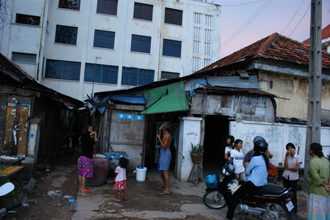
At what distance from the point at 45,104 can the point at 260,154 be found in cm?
834

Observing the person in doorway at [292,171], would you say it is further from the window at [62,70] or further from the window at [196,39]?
the window at [196,39]

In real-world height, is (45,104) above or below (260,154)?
above

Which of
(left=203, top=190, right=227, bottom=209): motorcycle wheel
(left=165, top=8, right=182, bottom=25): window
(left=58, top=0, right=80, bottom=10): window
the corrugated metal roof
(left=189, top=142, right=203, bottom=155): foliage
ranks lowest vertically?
(left=203, top=190, right=227, bottom=209): motorcycle wheel

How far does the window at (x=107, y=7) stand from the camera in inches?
794

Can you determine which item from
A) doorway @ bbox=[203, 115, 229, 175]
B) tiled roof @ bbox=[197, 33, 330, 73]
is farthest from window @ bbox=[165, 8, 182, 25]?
doorway @ bbox=[203, 115, 229, 175]

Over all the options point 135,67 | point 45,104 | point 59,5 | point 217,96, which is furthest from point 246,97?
point 59,5

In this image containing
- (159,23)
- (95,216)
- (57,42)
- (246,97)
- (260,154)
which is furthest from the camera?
(159,23)

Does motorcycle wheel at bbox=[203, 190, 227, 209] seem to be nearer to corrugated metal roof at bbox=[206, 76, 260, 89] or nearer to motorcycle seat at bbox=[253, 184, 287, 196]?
motorcycle seat at bbox=[253, 184, 287, 196]

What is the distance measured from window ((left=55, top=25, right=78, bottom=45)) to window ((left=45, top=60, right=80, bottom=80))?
1.94m

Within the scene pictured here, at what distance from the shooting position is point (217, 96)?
27.2ft

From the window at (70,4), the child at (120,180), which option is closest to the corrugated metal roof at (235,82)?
the child at (120,180)

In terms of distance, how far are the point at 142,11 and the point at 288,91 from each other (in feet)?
52.5

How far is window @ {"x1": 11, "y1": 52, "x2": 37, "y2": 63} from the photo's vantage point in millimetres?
17578

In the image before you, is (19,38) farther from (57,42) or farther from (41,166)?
(41,166)
